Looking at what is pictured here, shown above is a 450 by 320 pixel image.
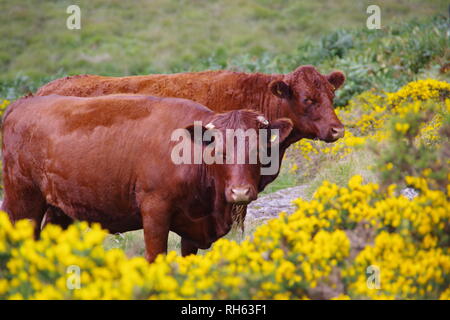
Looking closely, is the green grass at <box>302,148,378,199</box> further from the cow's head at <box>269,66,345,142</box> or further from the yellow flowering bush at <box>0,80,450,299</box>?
the yellow flowering bush at <box>0,80,450,299</box>

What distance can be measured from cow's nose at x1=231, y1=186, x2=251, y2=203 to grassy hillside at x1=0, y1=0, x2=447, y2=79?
43.9ft

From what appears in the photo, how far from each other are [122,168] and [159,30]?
1754 centimetres

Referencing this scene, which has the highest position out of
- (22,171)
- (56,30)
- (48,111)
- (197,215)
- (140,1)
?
(140,1)

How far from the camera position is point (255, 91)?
7.79 m

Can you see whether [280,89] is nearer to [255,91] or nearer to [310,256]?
[255,91]

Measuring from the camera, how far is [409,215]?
476 centimetres

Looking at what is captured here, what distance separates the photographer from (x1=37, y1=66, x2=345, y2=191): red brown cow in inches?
293

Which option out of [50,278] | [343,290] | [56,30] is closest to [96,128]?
[50,278]

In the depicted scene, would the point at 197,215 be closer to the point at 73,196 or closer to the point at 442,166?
the point at 73,196

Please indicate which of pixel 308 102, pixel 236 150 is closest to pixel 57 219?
pixel 236 150

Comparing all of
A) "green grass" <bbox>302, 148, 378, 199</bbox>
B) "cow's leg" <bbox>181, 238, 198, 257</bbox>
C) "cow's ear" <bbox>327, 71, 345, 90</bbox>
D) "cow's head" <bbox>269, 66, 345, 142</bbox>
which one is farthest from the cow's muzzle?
"cow's ear" <bbox>327, 71, 345, 90</bbox>

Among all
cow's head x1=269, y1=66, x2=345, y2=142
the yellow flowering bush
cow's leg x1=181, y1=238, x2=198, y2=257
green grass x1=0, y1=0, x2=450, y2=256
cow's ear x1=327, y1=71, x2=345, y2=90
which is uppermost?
green grass x1=0, y1=0, x2=450, y2=256

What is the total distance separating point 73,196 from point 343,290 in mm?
2452

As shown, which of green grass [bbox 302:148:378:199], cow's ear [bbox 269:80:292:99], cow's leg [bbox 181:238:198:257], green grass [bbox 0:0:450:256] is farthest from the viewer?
green grass [bbox 0:0:450:256]
